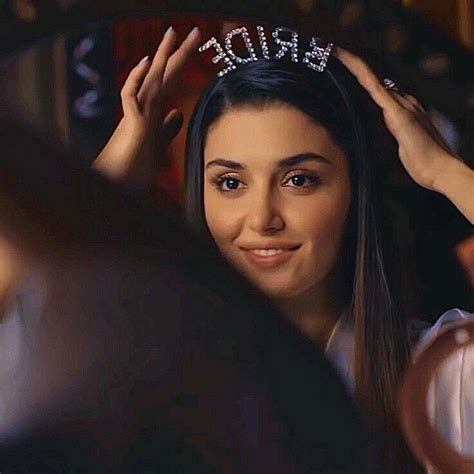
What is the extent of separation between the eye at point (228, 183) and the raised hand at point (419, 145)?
18cm

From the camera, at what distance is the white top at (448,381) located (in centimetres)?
86

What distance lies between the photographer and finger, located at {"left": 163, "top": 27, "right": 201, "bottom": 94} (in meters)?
0.89

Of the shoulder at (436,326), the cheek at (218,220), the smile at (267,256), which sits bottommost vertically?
the shoulder at (436,326)

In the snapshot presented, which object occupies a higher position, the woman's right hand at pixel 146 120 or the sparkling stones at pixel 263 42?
the sparkling stones at pixel 263 42

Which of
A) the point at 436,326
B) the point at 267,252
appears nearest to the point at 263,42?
the point at 267,252

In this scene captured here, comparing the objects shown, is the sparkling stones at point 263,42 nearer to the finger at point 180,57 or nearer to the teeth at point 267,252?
the finger at point 180,57

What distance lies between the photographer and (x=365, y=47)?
886 mm

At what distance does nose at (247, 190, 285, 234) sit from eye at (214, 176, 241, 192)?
2 cm

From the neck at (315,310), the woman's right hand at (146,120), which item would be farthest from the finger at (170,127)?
the neck at (315,310)

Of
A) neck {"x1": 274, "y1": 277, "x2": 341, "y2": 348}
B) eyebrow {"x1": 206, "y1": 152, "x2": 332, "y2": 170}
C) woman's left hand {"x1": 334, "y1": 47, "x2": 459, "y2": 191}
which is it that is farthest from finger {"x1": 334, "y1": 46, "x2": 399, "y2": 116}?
neck {"x1": 274, "y1": 277, "x2": 341, "y2": 348}

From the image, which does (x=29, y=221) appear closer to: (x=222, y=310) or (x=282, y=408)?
(x=222, y=310)

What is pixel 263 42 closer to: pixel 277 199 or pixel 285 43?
pixel 285 43

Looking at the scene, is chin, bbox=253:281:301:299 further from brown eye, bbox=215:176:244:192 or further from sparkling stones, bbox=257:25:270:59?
sparkling stones, bbox=257:25:270:59

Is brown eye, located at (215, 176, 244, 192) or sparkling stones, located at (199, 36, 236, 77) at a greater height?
sparkling stones, located at (199, 36, 236, 77)
